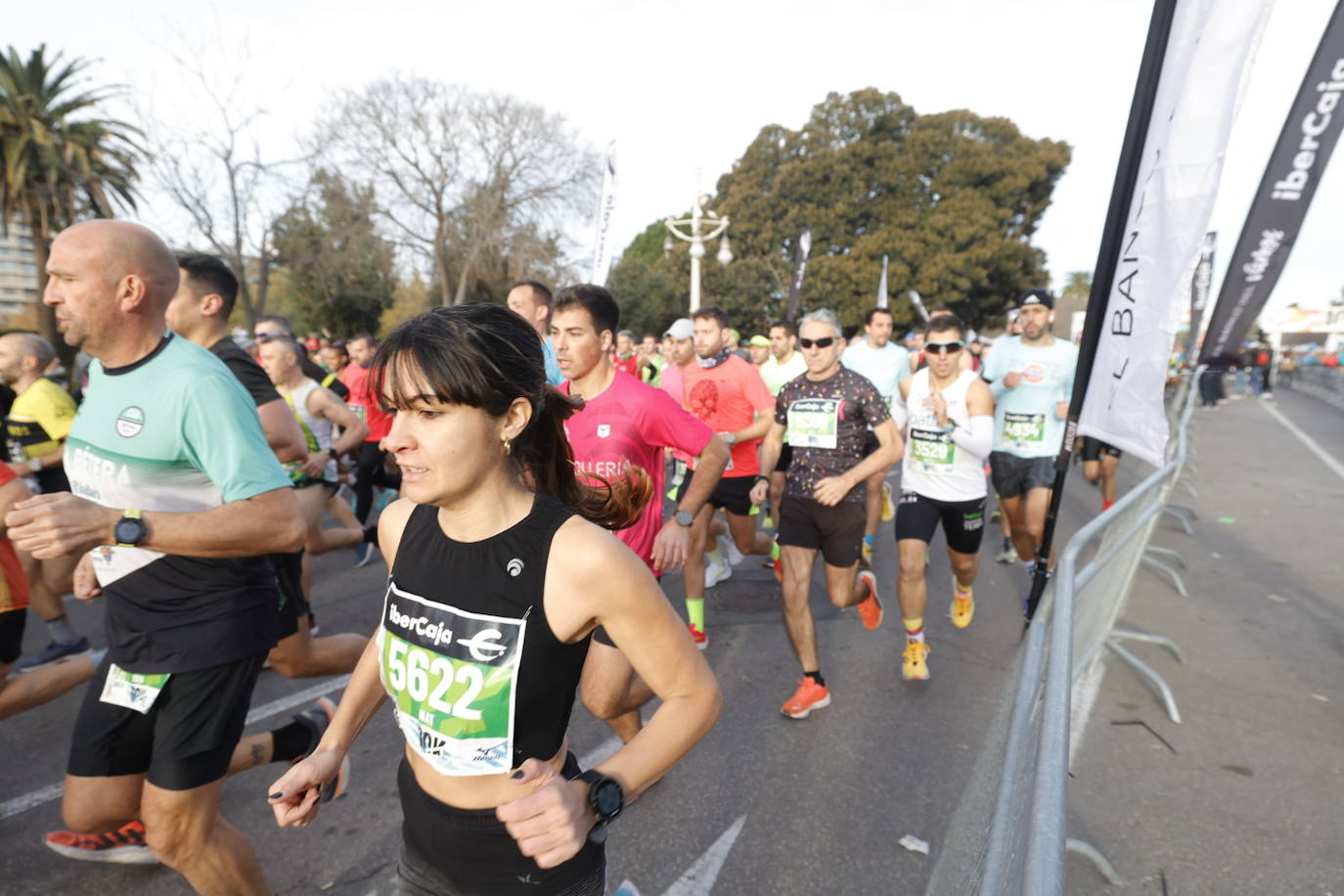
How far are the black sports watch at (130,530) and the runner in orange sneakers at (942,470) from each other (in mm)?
3843

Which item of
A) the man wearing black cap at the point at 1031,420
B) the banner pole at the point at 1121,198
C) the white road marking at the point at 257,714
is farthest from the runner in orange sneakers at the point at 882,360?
the white road marking at the point at 257,714

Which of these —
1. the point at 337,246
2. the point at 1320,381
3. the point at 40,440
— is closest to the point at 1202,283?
the point at 40,440

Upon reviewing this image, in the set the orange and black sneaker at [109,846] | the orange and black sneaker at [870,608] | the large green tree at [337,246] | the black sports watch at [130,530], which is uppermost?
the large green tree at [337,246]

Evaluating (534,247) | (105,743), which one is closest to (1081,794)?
(105,743)

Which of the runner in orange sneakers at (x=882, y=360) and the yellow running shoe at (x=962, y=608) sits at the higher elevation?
the runner in orange sneakers at (x=882, y=360)

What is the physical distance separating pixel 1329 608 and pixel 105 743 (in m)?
7.61

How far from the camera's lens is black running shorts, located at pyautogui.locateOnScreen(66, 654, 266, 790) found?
213cm

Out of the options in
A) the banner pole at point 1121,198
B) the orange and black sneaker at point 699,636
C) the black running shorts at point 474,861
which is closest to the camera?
the black running shorts at point 474,861

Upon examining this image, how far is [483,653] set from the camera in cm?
147

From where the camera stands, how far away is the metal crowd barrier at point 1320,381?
24.1 m

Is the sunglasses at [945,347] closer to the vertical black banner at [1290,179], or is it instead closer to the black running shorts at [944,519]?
the black running shorts at [944,519]

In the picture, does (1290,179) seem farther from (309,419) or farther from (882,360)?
(309,419)

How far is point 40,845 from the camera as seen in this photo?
9.60ft

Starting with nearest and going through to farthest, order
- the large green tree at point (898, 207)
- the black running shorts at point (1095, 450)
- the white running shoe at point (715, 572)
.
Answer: the white running shoe at point (715, 572), the black running shorts at point (1095, 450), the large green tree at point (898, 207)
